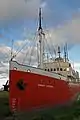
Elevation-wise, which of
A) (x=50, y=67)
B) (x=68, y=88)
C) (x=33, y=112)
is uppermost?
(x=50, y=67)

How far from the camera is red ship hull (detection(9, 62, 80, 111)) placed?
23498mm

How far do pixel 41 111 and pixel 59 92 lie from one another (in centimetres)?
465

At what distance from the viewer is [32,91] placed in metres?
24.7

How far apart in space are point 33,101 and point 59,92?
216 inches

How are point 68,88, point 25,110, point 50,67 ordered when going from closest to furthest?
point 25,110 < point 68,88 < point 50,67

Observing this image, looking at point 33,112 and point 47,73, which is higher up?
point 47,73

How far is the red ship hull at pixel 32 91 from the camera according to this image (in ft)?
77.1

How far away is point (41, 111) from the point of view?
2541 cm

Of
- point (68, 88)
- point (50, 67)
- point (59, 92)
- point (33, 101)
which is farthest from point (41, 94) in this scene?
point (50, 67)

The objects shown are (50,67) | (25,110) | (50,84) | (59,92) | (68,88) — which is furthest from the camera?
(50,67)

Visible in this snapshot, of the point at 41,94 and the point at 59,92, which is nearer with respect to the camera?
the point at 41,94

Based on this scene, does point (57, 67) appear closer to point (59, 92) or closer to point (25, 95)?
point (59, 92)

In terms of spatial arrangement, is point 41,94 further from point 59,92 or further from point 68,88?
point 68,88

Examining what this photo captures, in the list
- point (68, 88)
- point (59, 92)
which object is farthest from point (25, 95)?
point (68, 88)
